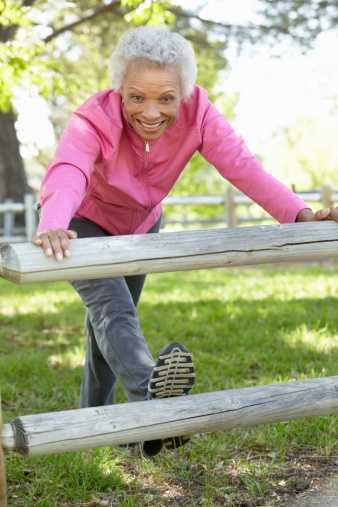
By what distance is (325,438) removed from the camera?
3602 mm

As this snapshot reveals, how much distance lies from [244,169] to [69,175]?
78cm

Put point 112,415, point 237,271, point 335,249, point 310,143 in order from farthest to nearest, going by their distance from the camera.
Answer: point 310,143 → point 237,271 → point 335,249 → point 112,415

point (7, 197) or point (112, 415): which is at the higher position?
point (112, 415)

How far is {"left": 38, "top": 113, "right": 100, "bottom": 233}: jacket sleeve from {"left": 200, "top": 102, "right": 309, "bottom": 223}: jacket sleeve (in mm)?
507

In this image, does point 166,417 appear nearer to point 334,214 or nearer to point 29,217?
point 334,214

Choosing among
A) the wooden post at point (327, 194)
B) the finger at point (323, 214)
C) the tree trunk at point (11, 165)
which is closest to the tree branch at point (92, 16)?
the tree trunk at point (11, 165)

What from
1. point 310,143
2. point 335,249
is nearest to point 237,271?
point 335,249

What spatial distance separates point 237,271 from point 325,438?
7.77 meters

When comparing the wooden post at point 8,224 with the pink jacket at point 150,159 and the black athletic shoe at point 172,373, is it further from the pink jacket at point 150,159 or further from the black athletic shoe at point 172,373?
the black athletic shoe at point 172,373

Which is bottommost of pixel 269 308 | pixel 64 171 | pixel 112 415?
pixel 269 308

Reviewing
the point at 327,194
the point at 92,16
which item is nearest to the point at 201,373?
the point at 327,194

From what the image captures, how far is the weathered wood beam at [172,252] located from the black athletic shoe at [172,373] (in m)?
0.30

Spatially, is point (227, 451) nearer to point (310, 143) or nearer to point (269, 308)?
point (269, 308)

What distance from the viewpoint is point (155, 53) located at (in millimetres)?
2961
